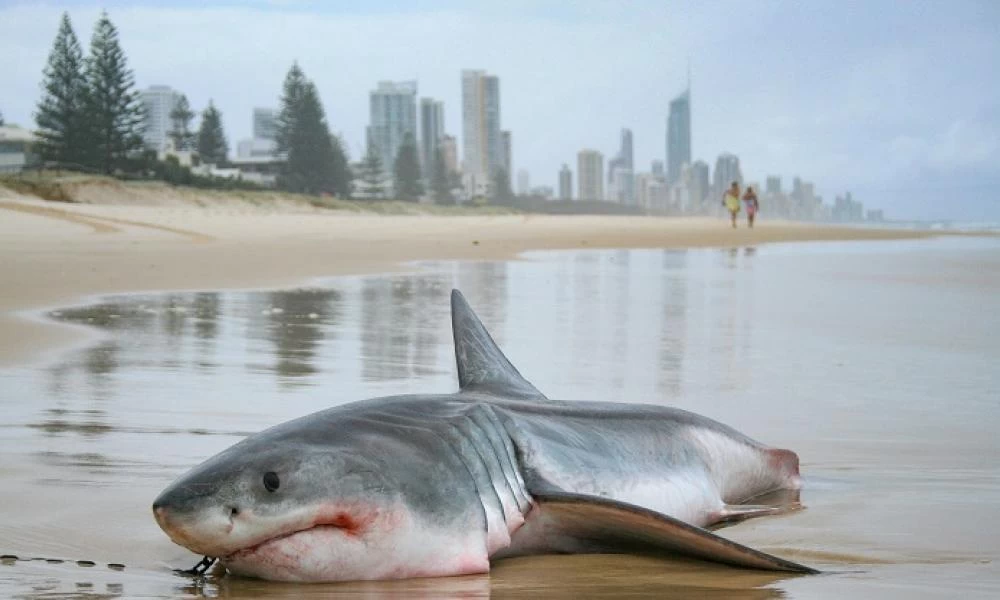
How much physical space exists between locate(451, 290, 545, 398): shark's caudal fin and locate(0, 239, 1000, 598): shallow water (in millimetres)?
738

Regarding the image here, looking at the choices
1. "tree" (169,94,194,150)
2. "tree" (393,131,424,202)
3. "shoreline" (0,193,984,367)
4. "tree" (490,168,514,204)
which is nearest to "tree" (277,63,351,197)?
"tree" (169,94,194,150)

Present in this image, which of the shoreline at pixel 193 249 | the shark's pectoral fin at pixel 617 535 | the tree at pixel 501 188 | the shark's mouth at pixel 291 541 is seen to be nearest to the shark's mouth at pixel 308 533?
the shark's mouth at pixel 291 541

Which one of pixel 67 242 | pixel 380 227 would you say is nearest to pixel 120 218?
pixel 380 227

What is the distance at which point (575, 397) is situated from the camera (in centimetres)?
561

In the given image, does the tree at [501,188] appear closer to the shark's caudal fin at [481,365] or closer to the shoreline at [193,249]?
the shoreline at [193,249]

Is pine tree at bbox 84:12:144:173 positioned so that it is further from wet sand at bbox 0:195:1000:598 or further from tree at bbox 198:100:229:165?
wet sand at bbox 0:195:1000:598

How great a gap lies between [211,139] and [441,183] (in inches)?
1224

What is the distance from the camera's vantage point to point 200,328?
27.8 feet

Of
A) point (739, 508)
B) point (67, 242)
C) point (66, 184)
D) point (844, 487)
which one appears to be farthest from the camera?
point (66, 184)

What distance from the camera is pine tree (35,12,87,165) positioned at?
69.1m

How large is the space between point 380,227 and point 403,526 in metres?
34.6

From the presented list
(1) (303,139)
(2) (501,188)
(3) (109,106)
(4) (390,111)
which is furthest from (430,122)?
(3) (109,106)

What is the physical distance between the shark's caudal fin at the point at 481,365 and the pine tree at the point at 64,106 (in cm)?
6861

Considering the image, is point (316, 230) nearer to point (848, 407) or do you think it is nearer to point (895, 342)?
point (895, 342)
